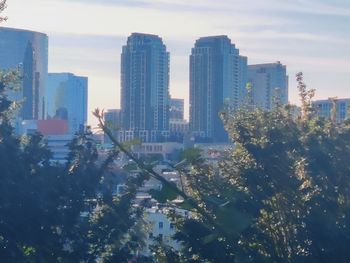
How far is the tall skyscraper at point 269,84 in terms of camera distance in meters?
13.5

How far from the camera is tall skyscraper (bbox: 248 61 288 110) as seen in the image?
13492 mm

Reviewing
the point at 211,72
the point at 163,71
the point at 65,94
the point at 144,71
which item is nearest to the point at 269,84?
the point at 211,72

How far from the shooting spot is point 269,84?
2758cm

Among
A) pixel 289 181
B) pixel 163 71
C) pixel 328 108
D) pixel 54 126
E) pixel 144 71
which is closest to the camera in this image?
pixel 289 181

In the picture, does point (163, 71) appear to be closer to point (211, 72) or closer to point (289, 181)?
point (211, 72)

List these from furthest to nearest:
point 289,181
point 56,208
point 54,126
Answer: point 54,126 → point 56,208 → point 289,181

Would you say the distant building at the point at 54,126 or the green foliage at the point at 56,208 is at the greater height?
the distant building at the point at 54,126

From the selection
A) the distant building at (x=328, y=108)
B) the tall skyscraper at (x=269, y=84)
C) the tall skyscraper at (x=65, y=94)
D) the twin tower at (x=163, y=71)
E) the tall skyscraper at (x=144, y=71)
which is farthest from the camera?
the tall skyscraper at (x=65, y=94)

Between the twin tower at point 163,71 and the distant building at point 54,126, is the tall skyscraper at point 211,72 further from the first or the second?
the distant building at point 54,126

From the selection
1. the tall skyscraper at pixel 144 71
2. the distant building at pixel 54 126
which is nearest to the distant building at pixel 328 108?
the tall skyscraper at pixel 144 71

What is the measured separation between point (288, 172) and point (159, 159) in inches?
284

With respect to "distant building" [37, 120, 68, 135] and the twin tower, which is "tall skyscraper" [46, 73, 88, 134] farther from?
"distant building" [37, 120, 68, 135]

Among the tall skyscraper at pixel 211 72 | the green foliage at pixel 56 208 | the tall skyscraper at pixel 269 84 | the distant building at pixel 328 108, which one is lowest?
the green foliage at pixel 56 208

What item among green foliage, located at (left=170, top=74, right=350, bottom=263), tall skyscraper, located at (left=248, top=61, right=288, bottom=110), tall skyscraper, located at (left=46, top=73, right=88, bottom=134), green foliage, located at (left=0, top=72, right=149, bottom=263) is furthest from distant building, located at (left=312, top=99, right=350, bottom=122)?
tall skyscraper, located at (left=46, top=73, right=88, bottom=134)
